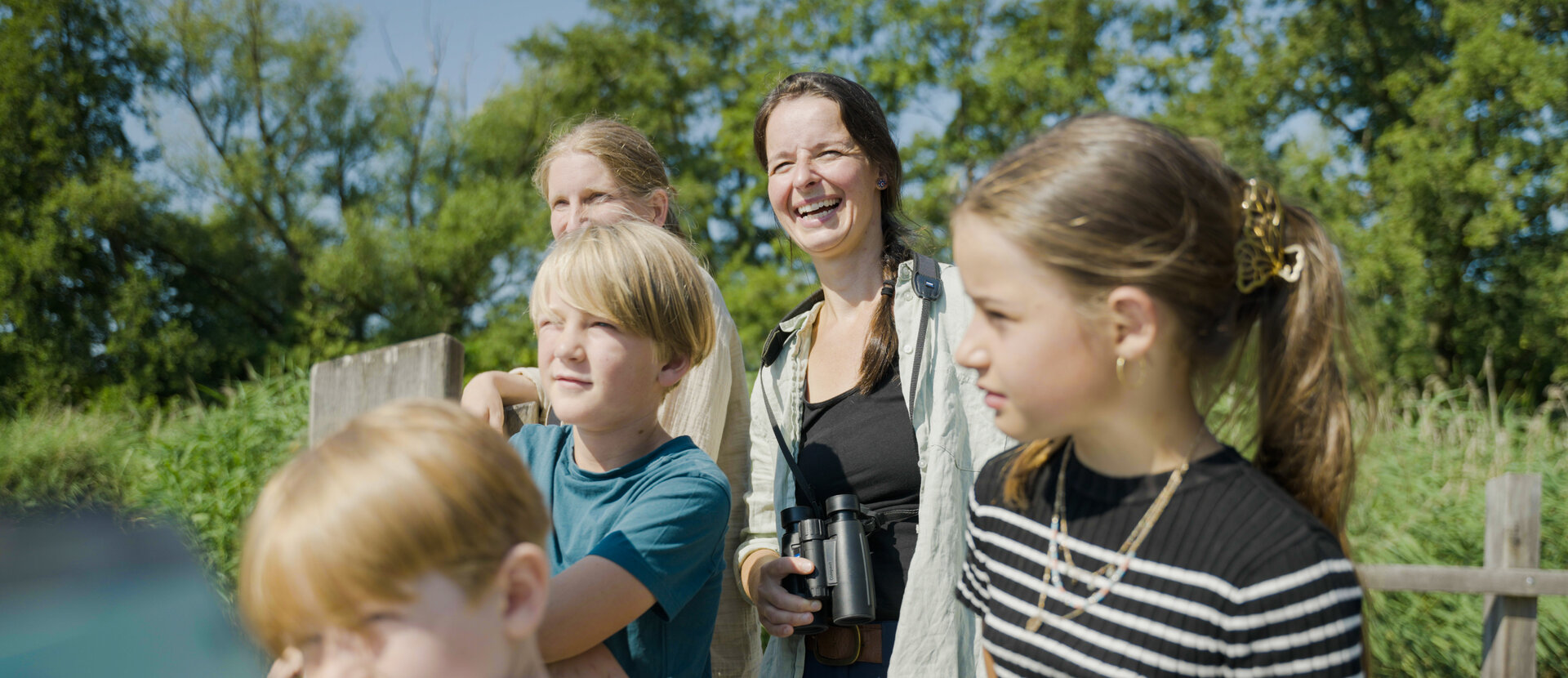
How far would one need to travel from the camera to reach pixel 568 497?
68.5 inches

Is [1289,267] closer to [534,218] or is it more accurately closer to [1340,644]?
[1340,644]

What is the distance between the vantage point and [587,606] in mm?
1440

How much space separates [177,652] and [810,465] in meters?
1.26

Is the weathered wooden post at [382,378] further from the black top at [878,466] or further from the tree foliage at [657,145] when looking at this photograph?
the tree foliage at [657,145]

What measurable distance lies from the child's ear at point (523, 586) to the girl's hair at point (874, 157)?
118cm

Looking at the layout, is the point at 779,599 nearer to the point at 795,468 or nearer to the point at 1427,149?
the point at 795,468

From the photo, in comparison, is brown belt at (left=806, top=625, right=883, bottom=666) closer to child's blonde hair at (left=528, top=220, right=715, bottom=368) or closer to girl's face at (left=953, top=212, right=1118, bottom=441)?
child's blonde hair at (left=528, top=220, right=715, bottom=368)

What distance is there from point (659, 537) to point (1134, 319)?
2.52 ft

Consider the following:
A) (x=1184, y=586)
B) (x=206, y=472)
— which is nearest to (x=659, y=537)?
(x=1184, y=586)

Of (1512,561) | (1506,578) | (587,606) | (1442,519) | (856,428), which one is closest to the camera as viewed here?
(587,606)

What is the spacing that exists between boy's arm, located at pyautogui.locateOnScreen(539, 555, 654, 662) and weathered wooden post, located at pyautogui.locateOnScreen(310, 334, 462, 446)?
102 centimetres

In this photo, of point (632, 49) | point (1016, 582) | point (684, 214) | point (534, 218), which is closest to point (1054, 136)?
point (1016, 582)

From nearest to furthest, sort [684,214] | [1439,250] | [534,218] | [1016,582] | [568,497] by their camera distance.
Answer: [1016,582] → [568,497] → [684,214] → [1439,250] → [534,218]

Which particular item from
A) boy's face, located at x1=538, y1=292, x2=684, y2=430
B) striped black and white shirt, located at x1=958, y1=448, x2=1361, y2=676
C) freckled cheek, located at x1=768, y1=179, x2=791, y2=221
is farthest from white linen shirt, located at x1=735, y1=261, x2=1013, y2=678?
boy's face, located at x1=538, y1=292, x2=684, y2=430
